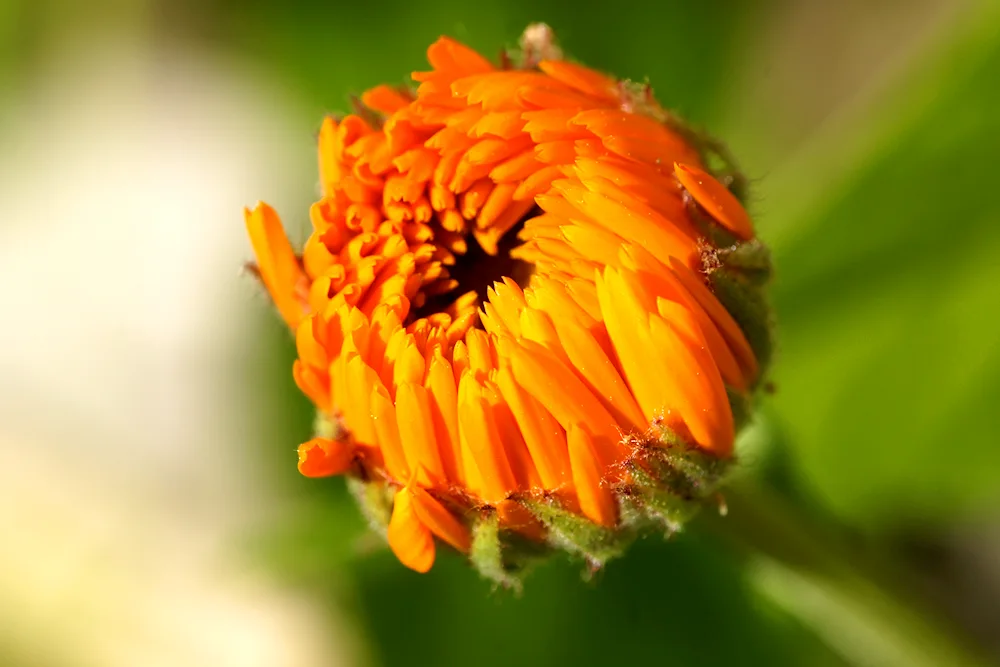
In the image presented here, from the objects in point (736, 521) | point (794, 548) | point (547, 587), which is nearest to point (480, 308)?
point (736, 521)

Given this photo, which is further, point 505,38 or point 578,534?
point 505,38

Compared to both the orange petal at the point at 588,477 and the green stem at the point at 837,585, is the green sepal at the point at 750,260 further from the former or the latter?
the green stem at the point at 837,585

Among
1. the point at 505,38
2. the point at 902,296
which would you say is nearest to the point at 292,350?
the point at 505,38

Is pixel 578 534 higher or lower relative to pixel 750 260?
lower

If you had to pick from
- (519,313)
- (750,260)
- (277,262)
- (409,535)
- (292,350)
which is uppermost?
(750,260)

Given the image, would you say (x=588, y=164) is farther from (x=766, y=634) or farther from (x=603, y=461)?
(x=766, y=634)

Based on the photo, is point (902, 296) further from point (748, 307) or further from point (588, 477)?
point (588, 477)

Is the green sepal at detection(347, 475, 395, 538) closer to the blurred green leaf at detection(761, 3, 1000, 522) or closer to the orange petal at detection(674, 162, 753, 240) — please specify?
the orange petal at detection(674, 162, 753, 240)
